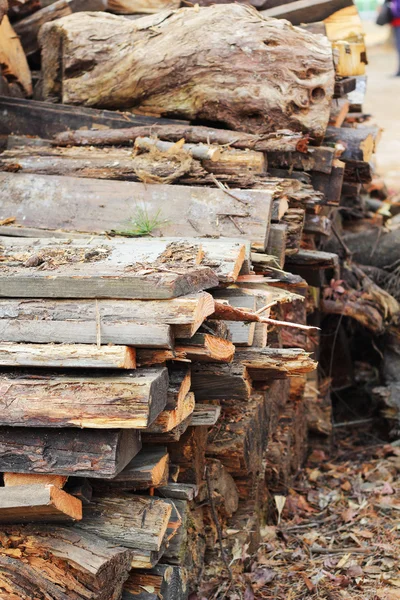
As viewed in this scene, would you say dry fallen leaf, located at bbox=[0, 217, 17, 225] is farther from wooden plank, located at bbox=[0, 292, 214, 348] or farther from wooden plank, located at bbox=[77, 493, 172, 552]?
wooden plank, located at bbox=[77, 493, 172, 552]

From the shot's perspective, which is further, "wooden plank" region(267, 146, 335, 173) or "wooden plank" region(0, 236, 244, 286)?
"wooden plank" region(267, 146, 335, 173)

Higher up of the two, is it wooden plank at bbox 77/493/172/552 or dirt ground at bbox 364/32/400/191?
dirt ground at bbox 364/32/400/191

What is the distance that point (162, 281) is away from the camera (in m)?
3.20

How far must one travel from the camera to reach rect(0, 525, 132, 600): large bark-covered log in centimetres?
303

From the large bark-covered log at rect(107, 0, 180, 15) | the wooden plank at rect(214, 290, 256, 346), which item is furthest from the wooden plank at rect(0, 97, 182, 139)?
the wooden plank at rect(214, 290, 256, 346)

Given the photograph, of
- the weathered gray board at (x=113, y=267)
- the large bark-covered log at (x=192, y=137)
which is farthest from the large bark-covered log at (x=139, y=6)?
the weathered gray board at (x=113, y=267)

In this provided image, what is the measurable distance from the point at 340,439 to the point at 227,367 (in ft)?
14.3

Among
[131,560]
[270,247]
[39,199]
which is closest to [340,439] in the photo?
[270,247]

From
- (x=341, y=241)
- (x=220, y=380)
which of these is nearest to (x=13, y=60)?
(x=341, y=241)

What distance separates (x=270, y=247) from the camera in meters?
4.73

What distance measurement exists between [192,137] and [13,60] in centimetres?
192

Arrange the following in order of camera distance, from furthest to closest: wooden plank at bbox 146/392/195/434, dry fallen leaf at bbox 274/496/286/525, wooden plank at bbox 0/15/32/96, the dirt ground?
1. the dirt ground
2. wooden plank at bbox 0/15/32/96
3. dry fallen leaf at bbox 274/496/286/525
4. wooden plank at bbox 146/392/195/434

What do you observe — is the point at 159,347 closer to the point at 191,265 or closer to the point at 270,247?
the point at 191,265

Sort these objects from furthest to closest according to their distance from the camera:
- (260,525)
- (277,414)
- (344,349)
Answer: (344,349), (277,414), (260,525)
